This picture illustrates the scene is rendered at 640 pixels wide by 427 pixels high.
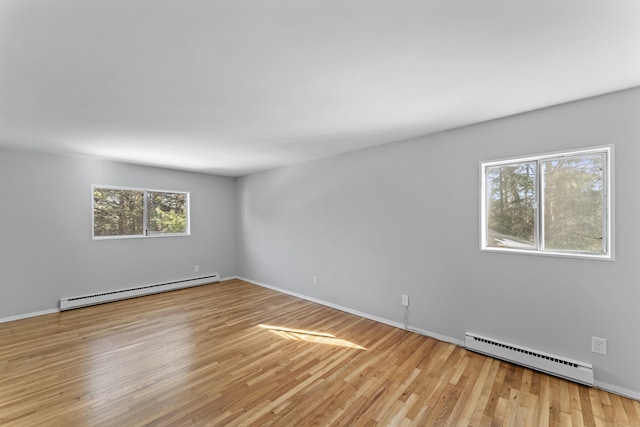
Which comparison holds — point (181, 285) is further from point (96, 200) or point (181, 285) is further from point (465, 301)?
point (465, 301)

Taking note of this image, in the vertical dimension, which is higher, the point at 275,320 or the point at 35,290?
the point at 35,290

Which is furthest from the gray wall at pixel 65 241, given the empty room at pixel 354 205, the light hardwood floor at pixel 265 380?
the light hardwood floor at pixel 265 380

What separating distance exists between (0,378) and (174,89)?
9.32ft

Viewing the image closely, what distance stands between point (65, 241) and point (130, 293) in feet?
3.97

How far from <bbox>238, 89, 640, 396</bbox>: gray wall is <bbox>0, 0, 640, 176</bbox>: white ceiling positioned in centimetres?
27

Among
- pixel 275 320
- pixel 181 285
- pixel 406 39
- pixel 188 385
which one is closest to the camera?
pixel 406 39

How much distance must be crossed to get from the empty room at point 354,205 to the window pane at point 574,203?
15mm

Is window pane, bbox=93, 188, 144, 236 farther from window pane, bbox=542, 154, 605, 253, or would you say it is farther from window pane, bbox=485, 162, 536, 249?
window pane, bbox=542, 154, 605, 253

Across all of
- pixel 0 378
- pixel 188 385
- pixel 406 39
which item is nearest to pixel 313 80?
pixel 406 39

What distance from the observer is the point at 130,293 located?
4.34 m

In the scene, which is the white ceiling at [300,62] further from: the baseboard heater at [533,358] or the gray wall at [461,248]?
the baseboard heater at [533,358]

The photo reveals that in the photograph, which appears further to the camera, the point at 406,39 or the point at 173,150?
the point at 173,150

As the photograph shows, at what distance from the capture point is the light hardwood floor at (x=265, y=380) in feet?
5.82

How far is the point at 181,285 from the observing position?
4.92 m
